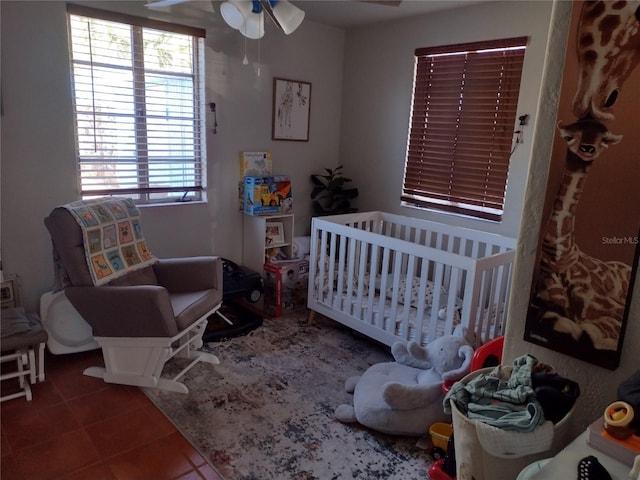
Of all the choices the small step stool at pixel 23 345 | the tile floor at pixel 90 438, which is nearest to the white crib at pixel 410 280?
the tile floor at pixel 90 438

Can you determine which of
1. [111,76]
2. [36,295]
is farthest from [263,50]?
[36,295]

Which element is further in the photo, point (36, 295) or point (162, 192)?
point (162, 192)

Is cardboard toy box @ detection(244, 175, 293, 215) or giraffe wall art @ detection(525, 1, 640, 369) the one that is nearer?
giraffe wall art @ detection(525, 1, 640, 369)

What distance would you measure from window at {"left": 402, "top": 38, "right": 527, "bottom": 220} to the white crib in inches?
12.1

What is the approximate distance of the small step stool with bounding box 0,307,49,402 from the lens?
230cm

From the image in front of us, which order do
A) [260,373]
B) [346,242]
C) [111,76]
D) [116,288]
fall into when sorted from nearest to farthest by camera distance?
[116,288], [260,373], [111,76], [346,242]

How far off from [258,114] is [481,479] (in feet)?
10.4

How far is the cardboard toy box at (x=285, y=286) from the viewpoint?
3535mm

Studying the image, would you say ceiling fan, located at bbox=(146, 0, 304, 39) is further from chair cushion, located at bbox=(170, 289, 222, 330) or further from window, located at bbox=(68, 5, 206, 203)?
chair cushion, located at bbox=(170, 289, 222, 330)

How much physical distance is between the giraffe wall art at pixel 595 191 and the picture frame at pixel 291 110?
284 centimetres

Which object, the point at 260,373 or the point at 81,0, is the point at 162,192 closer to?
the point at 81,0

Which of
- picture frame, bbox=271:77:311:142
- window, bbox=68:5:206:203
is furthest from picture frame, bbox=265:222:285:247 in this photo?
picture frame, bbox=271:77:311:142

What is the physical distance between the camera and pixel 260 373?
272 cm

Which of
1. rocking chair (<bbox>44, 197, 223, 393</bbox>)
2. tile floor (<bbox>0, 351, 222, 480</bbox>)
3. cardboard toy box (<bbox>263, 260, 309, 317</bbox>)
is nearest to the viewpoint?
tile floor (<bbox>0, 351, 222, 480</bbox>)
